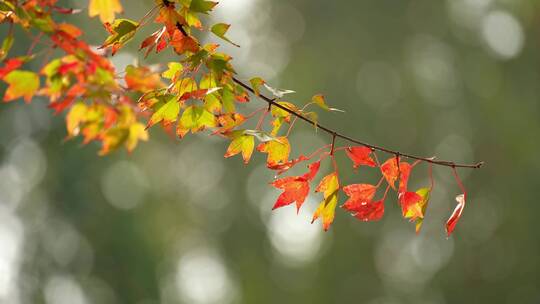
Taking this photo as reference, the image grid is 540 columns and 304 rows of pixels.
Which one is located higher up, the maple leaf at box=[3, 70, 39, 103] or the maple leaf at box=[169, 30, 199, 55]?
the maple leaf at box=[169, 30, 199, 55]

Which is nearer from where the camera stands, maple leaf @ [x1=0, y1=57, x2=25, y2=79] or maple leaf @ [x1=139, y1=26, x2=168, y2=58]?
maple leaf @ [x1=139, y1=26, x2=168, y2=58]

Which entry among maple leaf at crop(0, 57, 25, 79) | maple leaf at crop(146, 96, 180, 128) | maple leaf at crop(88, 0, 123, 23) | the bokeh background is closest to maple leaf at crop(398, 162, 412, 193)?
maple leaf at crop(146, 96, 180, 128)

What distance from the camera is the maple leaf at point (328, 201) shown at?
4.69 feet

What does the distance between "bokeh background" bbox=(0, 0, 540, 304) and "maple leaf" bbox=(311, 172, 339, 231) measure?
16.4ft

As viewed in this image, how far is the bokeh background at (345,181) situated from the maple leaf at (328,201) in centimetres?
500

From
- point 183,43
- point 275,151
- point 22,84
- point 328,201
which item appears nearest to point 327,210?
point 328,201

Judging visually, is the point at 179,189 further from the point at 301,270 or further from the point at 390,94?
the point at 390,94

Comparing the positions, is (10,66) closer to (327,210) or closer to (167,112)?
(167,112)

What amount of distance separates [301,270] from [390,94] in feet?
5.53

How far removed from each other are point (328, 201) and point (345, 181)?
5000mm

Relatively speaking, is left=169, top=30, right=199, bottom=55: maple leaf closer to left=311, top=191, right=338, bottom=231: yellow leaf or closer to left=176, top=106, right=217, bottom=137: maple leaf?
left=176, top=106, right=217, bottom=137: maple leaf

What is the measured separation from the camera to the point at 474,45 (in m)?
7.20

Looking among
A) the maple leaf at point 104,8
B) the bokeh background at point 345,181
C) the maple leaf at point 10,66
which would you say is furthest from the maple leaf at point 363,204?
the bokeh background at point 345,181

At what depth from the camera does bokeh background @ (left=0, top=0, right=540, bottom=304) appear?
678cm
